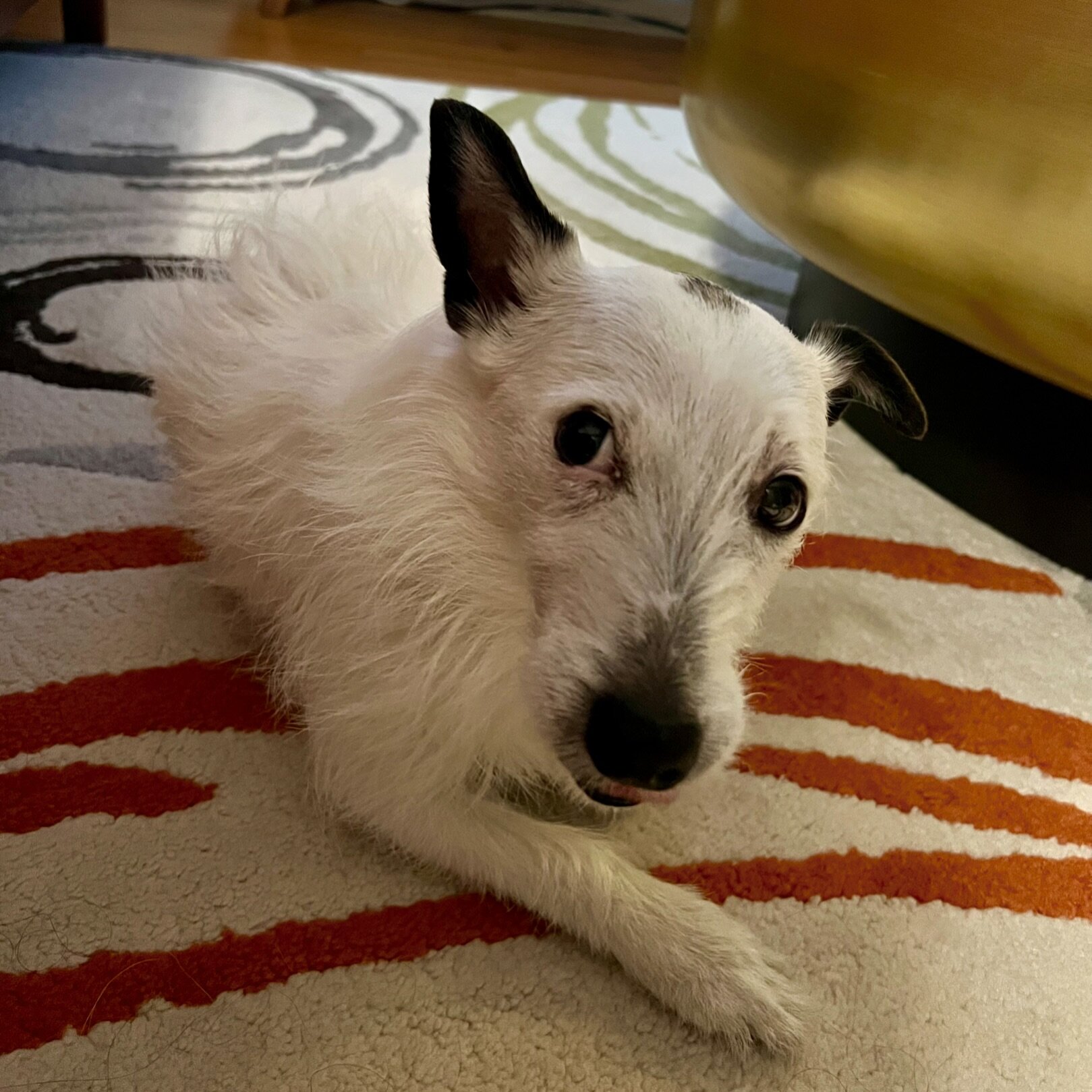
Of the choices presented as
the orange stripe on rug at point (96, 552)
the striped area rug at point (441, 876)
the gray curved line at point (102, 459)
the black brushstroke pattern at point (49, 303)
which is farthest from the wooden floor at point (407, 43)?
the orange stripe on rug at point (96, 552)

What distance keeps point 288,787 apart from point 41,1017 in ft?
1.05

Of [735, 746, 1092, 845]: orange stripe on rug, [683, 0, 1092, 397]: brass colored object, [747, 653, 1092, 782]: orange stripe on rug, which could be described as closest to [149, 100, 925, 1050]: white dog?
[735, 746, 1092, 845]: orange stripe on rug

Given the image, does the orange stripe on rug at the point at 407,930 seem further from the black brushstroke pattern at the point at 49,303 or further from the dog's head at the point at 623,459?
the black brushstroke pattern at the point at 49,303

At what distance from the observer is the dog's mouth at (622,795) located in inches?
Answer: 31.3

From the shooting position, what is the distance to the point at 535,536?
0.83m

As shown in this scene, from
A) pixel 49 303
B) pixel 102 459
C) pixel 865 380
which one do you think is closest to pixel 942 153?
pixel 865 380

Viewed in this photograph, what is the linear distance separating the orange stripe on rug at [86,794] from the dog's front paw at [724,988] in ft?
1.73

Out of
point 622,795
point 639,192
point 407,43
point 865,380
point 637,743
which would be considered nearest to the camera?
point 637,743

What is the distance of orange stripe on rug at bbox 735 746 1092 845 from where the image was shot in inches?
46.5

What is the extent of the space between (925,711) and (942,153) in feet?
2.77

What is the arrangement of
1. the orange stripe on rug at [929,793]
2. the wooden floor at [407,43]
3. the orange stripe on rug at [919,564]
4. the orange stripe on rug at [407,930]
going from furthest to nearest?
the wooden floor at [407,43]
the orange stripe on rug at [919,564]
the orange stripe on rug at [929,793]
the orange stripe on rug at [407,930]

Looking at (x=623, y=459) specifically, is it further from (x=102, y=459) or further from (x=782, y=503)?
(x=102, y=459)

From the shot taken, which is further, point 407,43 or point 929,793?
point 407,43

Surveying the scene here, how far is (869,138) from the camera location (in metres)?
1.53
